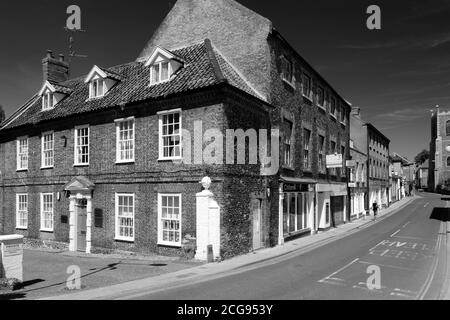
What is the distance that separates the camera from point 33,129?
22469mm

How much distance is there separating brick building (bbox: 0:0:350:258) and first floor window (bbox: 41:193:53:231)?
6 cm

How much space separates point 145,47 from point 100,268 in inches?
612

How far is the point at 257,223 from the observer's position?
17453 mm

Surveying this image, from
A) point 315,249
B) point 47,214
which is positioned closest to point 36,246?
point 47,214

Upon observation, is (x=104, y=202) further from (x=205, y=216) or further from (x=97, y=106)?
(x=205, y=216)

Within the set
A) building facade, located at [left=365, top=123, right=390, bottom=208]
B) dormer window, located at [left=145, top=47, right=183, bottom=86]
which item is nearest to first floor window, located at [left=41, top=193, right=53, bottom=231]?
dormer window, located at [left=145, top=47, right=183, bottom=86]

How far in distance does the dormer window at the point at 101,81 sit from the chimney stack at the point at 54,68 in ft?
27.4

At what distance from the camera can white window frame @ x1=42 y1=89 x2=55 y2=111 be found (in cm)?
2278

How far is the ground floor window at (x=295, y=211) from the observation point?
809 inches

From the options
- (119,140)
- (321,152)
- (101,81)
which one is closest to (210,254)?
(119,140)

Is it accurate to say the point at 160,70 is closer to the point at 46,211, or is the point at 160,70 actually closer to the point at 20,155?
the point at 46,211

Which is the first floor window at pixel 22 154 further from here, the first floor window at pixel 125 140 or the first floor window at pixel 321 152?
the first floor window at pixel 321 152

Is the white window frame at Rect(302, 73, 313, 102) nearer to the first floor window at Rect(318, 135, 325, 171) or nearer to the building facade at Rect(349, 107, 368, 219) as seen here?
the first floor window at Rect(318, 135, 325, 171)

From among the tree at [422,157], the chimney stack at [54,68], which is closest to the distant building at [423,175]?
the tree at [422,157]
